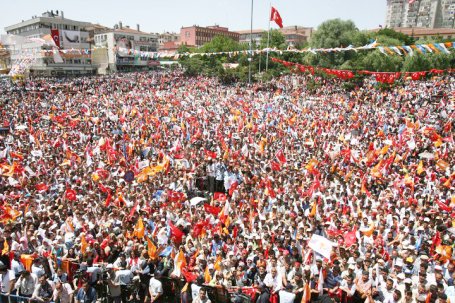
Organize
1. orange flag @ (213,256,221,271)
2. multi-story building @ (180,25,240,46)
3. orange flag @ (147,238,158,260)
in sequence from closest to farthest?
orange flag @ (213,256,221,271) → orange flag @ (147,238,158,260) → multi-story building @ (180,25,240,46)

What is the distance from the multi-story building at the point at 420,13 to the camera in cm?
13201

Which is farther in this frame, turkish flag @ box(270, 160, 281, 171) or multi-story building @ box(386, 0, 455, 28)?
multi-story building @ box(386, 0, 455, 28)

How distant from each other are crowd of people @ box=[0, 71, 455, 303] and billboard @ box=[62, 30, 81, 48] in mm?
43194

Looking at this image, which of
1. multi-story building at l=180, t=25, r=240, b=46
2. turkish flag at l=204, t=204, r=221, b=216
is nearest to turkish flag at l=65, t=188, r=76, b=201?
turkish flag at l=204, t=204, r=221, b=216

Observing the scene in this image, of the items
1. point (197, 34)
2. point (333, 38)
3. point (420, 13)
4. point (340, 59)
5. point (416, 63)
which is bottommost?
point (416, 63)

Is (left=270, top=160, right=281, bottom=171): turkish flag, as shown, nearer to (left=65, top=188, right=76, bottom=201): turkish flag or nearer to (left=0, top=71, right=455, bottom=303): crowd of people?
(left=0, top=71, right=455, bottom=303): crowd of people

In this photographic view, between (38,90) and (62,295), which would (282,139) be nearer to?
(62,295)

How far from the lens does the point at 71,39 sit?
60.0 metres

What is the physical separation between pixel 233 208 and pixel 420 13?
16097 centimetres

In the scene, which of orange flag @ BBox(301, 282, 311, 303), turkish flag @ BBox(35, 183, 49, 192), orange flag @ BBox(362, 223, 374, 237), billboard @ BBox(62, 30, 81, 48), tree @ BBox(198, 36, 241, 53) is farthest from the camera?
tree @ BBox(198, 36, 241, 53)

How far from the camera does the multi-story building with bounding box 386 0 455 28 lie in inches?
5197

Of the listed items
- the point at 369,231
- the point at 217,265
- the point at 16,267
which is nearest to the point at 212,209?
the point at 217,265

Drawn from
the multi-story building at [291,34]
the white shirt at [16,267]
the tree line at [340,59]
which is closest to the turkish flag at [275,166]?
the white shirt at [16,267]

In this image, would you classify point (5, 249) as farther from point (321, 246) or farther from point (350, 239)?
point (350, 239)
